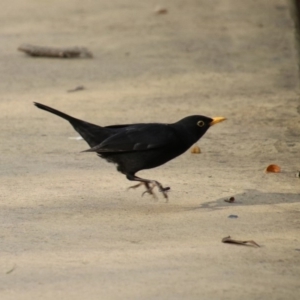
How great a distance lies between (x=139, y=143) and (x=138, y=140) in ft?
0.09

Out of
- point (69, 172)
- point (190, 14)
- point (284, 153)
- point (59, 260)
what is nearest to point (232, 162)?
point (284, 153)

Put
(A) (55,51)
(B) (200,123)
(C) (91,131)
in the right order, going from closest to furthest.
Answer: (C) (91,131) → (B) (200,123) → (A) (55,51)

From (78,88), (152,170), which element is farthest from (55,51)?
(152,170)

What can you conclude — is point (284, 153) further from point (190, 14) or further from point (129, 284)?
point (190, 14)

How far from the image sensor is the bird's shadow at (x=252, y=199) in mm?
6137

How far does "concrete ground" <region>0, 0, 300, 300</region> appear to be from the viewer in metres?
4.85

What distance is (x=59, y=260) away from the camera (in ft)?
16.6

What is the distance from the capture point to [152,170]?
7.13 meters

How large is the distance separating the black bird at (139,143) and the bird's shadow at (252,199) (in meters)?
0.32

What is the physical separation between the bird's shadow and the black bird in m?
0.32

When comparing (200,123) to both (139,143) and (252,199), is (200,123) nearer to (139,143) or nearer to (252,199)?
(139,143)

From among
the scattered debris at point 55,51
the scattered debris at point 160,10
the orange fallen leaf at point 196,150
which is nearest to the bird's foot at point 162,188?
the orange fallen leaf at point 196,150

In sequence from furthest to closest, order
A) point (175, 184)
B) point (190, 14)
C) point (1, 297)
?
point (190, 14) → point (175, 184) → point (1, 297)

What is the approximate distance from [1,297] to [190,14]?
976 centimetres
